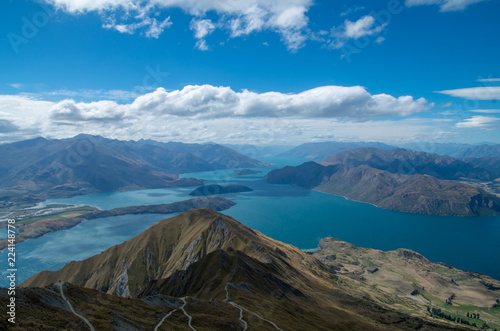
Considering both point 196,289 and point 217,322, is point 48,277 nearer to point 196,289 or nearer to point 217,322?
point 196,289

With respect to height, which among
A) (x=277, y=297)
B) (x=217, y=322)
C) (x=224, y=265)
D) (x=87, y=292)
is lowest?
(x=277, y=297)

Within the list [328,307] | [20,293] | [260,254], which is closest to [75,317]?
[20,293]

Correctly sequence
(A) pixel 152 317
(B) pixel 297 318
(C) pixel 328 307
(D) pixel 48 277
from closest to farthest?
1. (A) pixel 152 317
2. (B) pixel 297 318
3. (C) pixel 328 307
4. (D) pixel 48 277

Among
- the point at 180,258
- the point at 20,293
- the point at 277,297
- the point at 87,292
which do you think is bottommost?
the point at 180,258

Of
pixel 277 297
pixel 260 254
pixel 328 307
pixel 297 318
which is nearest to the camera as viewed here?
pixel 297 318

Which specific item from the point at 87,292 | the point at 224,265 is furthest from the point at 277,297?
the point at 87,292

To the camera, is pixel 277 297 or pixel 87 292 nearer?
Answer: pixel 87 292

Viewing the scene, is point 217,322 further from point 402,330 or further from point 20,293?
point 402,330

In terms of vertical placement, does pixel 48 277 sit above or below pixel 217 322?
below

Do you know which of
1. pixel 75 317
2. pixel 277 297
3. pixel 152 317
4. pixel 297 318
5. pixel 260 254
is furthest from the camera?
Result: pixel 260 254
